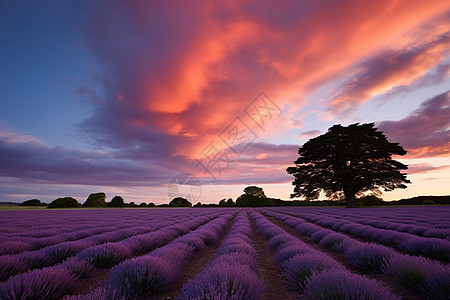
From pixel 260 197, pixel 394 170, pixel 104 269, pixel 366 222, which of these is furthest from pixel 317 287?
pixel 260 197

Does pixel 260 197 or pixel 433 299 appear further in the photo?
pixel 260 197

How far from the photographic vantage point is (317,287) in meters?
2.18

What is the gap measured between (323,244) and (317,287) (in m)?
4.66

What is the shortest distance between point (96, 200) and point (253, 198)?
44939 mm

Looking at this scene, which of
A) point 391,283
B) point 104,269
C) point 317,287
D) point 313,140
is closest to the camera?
point 317,287

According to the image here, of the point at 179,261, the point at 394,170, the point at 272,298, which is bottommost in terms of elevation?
the point at 272,298

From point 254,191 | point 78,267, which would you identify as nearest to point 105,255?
point 78,267

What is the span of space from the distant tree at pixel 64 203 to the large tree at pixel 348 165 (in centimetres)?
4810

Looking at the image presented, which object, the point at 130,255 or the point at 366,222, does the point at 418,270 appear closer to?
the point at 130,255

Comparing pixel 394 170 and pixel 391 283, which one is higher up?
pixel 394 170

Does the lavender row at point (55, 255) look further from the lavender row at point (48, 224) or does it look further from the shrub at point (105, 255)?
the lavender row at point (48, 224)

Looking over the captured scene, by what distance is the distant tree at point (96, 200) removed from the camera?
60906 millimetres

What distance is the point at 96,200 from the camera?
6125 centimetres

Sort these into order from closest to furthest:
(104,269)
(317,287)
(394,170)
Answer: (317,287)
(104,269)
(394,170)
